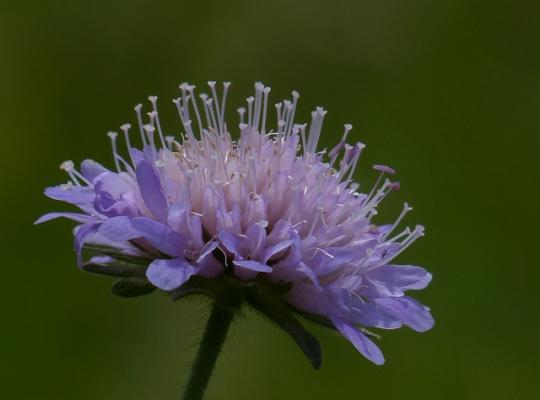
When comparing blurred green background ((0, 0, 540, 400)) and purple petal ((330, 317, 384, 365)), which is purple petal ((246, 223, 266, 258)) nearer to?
purple petal ((330, 317, 384, 365))

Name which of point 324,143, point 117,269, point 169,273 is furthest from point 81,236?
point 324,143

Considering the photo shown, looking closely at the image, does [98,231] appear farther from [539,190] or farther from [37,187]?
[539,190]

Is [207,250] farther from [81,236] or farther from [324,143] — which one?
[324,143]

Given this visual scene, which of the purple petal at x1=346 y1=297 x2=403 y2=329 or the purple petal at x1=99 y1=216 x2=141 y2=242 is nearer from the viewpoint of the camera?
the purple petal at x1=99 y1=216 x2=141 y2=242

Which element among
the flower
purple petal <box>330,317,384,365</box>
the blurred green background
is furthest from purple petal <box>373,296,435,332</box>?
the blurred green background

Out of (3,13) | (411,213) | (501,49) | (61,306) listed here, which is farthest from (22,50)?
(501,49)

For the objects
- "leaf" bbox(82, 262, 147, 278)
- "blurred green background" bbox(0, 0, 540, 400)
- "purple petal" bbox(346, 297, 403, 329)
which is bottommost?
"blurred green background" bbox(0, 0, 540, 400)

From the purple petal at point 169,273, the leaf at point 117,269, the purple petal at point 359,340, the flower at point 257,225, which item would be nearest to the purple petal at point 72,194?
the flower at point 257,225
